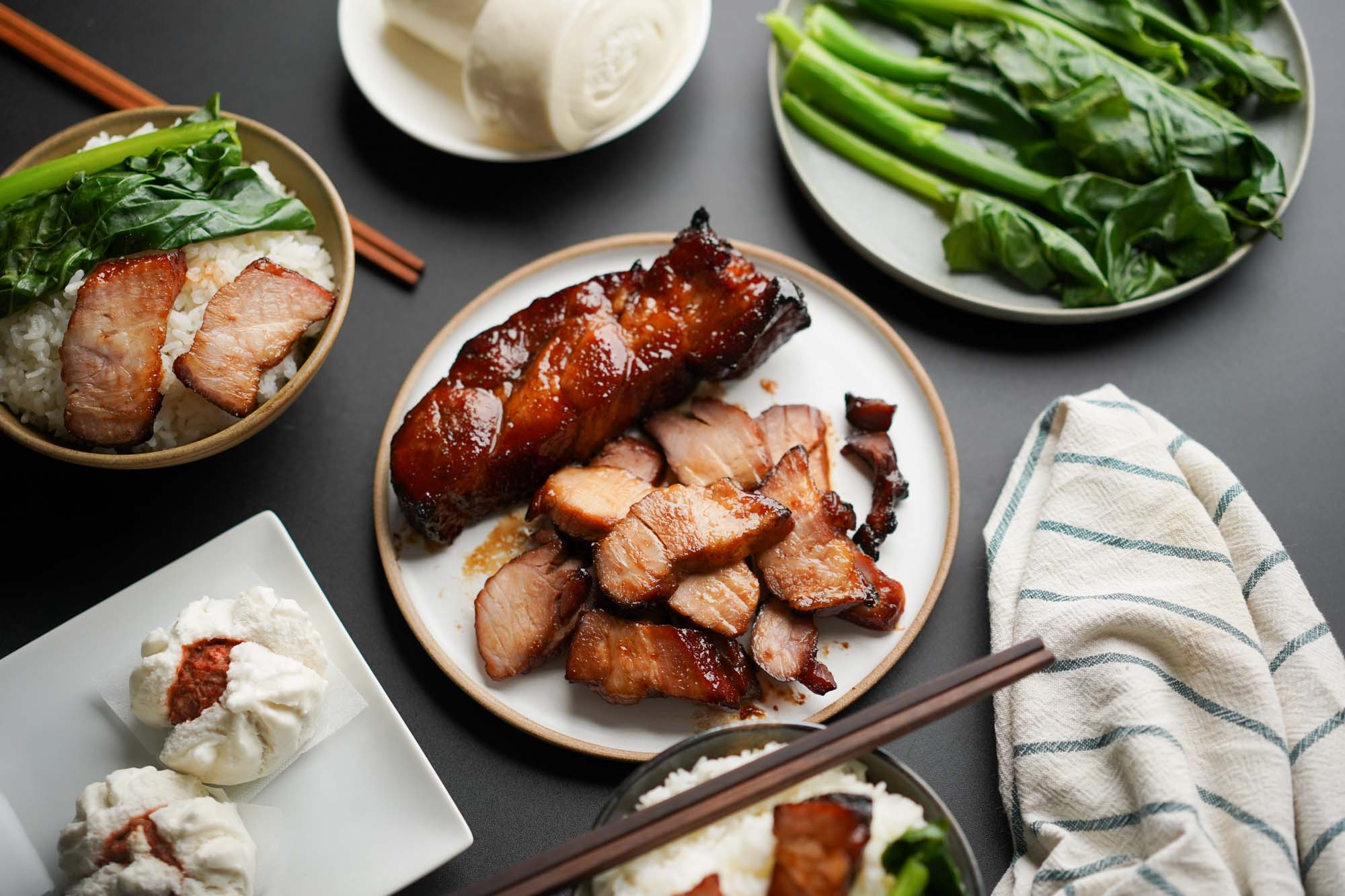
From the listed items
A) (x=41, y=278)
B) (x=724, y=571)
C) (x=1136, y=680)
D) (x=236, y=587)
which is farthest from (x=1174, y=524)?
(x=41, y=278)

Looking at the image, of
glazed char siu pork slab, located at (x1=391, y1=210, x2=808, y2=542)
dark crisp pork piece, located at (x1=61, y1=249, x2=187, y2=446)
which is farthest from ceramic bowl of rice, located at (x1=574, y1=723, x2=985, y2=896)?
dark crisp pork piece, located at (x1=61, y1=249, x2=187, y2=446)

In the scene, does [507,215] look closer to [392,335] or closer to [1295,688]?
[392,335]

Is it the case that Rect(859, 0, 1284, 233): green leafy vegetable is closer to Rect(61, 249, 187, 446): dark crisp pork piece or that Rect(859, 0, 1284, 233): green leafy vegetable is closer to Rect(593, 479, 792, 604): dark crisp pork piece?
Rect(593, 479, 792, 604): dark crisp pork piece

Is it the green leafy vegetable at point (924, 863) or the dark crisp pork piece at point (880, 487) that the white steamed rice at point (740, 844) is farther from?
the dark crisp pork piece at point (880, 487)

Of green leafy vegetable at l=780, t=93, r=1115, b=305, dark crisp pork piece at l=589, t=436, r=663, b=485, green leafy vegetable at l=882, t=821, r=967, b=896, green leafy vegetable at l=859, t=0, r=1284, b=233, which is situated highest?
green leafy vegetable at l=859, t=0, r=1284, b=233

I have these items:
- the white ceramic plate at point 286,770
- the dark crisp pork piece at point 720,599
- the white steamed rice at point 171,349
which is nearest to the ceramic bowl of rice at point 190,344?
the white steamed rice at point 171,349

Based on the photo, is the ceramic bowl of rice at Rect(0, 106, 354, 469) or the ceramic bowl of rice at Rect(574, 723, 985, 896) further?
the ceramic bowl of rice at Rect(0, 106, 354, 469)

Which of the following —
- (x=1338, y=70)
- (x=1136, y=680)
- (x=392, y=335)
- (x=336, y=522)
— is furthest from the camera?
(x=1338, y=70)
